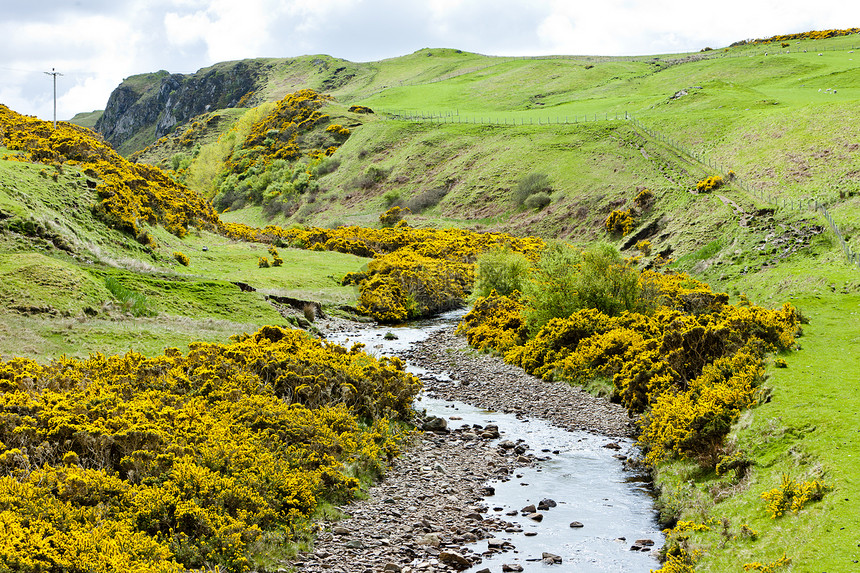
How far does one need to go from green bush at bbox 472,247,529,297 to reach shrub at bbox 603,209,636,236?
2402 centimetres

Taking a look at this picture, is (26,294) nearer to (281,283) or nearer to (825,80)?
(281,283)

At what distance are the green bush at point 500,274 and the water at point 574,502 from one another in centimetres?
2191

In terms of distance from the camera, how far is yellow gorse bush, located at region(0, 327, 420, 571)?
12.2m

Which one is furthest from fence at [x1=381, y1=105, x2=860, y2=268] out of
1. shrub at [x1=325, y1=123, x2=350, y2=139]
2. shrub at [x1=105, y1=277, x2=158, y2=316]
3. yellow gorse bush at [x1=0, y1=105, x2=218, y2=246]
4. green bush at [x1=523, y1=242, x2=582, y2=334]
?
yellow gorse bush at [x1=0, y1=105, x2=218, y2=246]

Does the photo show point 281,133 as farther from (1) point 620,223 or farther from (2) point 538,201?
(1) point 620,223

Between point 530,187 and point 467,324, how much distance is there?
5077cm

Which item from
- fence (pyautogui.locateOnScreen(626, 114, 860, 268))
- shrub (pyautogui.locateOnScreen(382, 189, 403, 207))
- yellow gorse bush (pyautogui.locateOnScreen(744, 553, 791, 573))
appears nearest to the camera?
yellow gorse bush (pyautogui.locateOnScreen(744, 553, 791, 573))

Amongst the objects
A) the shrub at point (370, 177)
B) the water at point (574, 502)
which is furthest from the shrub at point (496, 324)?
the shrub at point (370, 177)

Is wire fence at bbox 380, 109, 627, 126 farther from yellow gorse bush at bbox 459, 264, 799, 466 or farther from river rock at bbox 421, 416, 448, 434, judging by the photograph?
river rock at bbox 421, 416, 448, 434

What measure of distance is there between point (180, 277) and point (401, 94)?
16221cm

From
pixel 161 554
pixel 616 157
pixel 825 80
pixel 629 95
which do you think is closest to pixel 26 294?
pixel 161 554

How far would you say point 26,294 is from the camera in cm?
2783

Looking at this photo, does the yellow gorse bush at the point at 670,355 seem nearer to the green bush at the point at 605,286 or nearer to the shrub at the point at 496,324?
the shrub at the point at 496,324

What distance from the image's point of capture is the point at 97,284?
31375 millimetres
